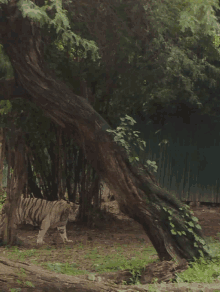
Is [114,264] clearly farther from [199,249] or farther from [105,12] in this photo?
→ [105,12]

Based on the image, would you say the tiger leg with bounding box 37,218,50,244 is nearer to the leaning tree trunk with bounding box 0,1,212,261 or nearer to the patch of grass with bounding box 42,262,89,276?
the patch of grass with bounding box 42,262,89,276

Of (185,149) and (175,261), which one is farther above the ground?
(185,149)

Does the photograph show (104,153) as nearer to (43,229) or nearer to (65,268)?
(65,268)

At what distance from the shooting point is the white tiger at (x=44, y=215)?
7.92 metres

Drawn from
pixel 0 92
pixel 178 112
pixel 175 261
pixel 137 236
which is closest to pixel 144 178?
pixel 175 261

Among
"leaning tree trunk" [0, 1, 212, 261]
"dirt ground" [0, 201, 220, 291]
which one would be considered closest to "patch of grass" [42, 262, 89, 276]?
"dirt ground" [0, 201, 220, 291]

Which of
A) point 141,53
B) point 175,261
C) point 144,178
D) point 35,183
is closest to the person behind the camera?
point 175,261

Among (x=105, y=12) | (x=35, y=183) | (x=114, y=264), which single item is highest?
(x=105, y=12)

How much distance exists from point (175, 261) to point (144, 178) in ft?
3.63

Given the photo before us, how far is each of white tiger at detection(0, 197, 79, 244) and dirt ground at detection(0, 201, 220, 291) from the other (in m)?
0.27

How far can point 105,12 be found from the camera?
7.72 meters

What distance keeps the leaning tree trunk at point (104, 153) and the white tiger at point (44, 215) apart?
2.34 meters

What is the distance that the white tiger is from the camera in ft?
26.0

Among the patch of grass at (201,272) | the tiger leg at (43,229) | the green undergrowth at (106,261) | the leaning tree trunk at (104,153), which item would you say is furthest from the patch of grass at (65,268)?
the tiger leg at (43,229)
